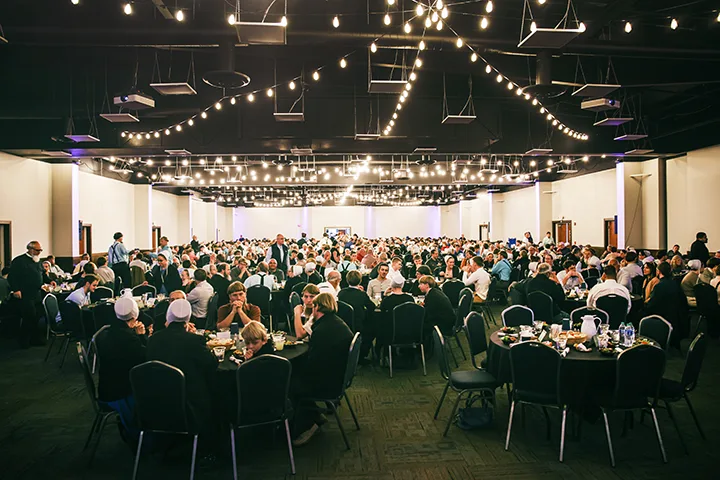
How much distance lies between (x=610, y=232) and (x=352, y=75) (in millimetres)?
13108

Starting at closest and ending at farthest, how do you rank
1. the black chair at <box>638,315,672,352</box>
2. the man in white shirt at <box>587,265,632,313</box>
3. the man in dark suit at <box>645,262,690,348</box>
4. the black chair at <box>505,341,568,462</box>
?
the black chair at <box>505,341,568,462</box> → the black chair at <box>638,315,672,352</box> → the man in white shirt at <box>587,265,632,313</box> → the man in dark suit at <box>645,262,690,348</box>

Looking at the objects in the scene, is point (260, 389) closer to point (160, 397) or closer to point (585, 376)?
point (160, 397)

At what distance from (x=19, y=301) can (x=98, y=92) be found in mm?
5014

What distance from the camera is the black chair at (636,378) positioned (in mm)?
4115

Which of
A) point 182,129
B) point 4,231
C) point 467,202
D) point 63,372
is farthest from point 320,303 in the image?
point 467,202

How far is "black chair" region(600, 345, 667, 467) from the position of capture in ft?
13.5

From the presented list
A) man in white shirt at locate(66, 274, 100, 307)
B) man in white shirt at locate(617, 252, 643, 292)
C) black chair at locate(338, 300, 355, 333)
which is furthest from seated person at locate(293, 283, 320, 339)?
man in white shirt at locate(617, 252, 643, 292)

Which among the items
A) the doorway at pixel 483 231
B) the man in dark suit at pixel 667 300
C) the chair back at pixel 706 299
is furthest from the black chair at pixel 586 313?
the doorway at pixel 483 231

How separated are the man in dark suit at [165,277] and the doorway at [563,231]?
18.2m

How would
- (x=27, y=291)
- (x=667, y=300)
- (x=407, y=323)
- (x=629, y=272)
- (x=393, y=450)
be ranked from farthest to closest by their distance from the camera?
(x=629, y=272)
(x=27, y=291)
(x=667, y=300)
(x=407, y=323)
(x=393, y=450)

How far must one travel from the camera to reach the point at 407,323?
21.7ft

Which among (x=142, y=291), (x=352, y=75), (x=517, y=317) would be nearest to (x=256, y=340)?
(x=517, y=317)

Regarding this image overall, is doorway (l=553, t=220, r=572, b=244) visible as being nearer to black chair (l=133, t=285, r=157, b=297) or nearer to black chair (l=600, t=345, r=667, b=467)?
black chair (l=133, t=285, r=157, b=297)

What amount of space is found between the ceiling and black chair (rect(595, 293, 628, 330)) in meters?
3.83
